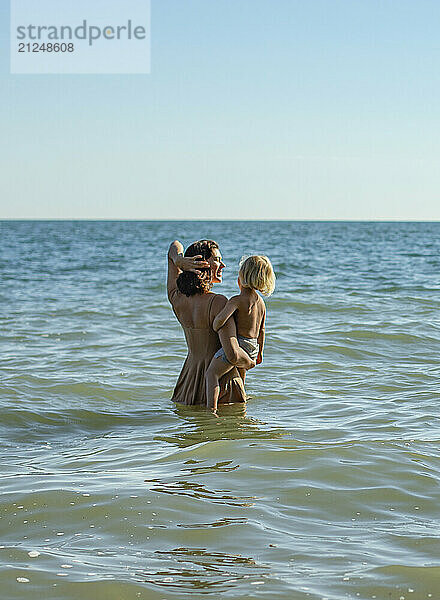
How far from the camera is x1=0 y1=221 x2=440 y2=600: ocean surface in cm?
375

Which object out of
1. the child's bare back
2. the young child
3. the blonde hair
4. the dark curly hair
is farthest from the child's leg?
the blonde hair

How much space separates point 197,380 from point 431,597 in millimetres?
4007

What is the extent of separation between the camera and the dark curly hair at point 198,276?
679 centimetres

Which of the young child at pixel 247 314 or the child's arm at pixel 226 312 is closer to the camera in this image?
the young child at pixel 247 314

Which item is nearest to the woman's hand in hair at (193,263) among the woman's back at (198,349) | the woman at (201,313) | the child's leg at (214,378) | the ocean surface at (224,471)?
the woman at (201,313)

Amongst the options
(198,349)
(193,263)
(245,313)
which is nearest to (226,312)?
(245,313)

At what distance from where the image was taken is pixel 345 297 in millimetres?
18047

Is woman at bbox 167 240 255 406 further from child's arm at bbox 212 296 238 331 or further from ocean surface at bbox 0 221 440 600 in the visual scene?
ocean surface at bbox 0 221 440 600

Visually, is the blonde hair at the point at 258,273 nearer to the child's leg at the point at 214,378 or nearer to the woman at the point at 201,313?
the woman at the point at 201,313

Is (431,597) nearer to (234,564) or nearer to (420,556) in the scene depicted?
(420,556)

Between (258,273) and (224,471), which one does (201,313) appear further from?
(224,471)

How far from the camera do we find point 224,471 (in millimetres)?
5414

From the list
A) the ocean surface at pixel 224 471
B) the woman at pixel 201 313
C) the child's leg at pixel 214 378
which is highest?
the woman at pixel 201 313

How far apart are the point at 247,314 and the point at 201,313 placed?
1.51 ft
